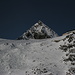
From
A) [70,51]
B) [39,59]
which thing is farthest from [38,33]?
[39,59]

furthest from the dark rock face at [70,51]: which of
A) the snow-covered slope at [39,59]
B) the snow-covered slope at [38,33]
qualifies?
the snow-covered slope at [38,33]

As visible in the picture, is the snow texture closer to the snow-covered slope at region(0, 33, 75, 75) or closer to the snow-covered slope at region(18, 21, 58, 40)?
the snow-covered slope at region(0, 33, 75, 75)

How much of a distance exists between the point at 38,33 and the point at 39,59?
35.5 meters

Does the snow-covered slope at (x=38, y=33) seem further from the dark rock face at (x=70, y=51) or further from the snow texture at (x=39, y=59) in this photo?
the dark rock face at (x=70, y=51)

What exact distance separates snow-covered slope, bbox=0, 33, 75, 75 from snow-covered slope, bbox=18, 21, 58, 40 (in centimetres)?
2959

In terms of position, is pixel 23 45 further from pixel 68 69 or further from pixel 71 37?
pixel 68 69

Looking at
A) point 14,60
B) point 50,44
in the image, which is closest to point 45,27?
point 50,44

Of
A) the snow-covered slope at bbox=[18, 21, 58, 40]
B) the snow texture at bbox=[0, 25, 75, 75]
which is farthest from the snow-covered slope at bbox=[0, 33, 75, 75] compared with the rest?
the snow-covered slope at bbox=[18, 21, 58, 40]

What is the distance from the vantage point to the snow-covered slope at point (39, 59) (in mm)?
13031

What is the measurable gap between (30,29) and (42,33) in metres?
6.48

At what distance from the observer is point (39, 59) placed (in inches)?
616

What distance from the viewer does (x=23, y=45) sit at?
20.1 m

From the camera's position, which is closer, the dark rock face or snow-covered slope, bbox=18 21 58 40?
the dark rock face

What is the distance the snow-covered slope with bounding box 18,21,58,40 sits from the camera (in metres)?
50.3
